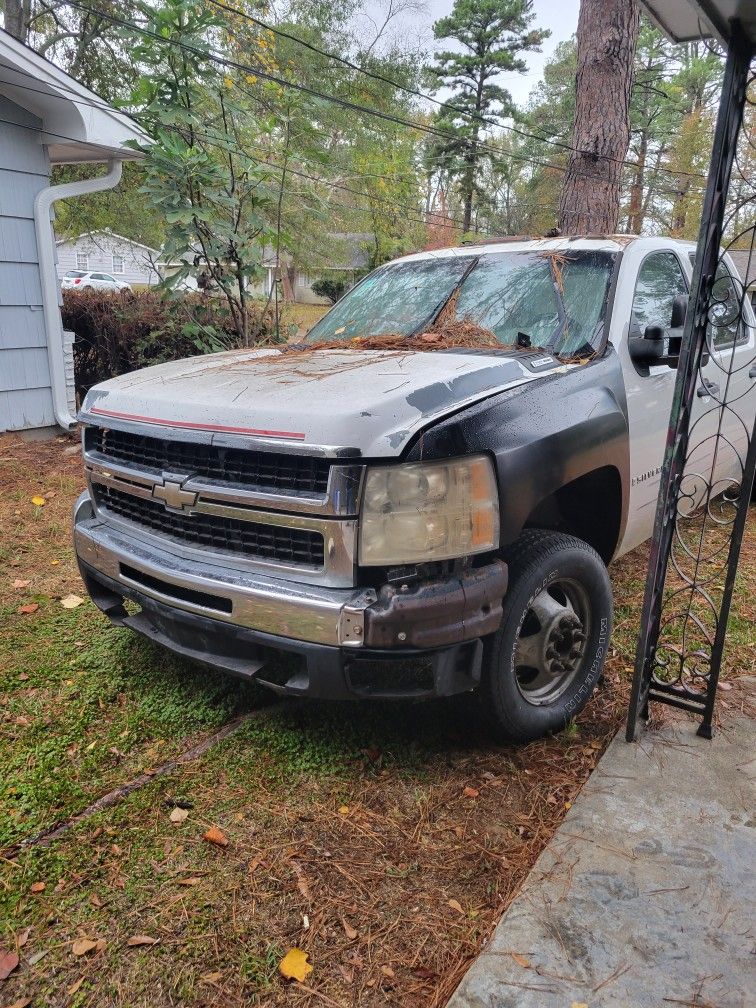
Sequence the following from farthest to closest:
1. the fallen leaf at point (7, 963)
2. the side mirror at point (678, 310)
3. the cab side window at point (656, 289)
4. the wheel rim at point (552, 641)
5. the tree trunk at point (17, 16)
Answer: the tree trunk at point (17, 16), the cab side window at point (656, 289), the side mirror at point (678, 310), the wheel rim at point (552, 641), the fallen leaf at point (7, 963)

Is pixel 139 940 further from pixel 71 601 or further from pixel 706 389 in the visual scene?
pixel 706 389

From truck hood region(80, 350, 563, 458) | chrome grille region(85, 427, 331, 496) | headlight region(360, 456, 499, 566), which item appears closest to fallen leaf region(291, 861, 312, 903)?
headlight region(360, 456, 499, 566)

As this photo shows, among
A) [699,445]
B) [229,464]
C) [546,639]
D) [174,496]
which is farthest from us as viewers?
[699,445]

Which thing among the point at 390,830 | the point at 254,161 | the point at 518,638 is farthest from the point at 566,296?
the point at 254,161

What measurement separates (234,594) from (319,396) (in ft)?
2.35

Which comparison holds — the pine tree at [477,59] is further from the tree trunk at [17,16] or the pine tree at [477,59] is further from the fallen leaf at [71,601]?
the fallen leaf at [71,601]

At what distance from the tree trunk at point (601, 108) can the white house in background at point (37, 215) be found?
4.57 metres

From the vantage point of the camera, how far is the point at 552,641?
2.78m

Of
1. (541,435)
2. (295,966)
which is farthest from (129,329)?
(295,966)

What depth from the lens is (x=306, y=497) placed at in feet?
7.30

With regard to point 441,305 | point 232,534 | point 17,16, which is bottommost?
point 232,534

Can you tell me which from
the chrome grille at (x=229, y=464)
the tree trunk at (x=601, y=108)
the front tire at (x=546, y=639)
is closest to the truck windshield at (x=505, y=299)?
the front tire at (x=546, y=639)

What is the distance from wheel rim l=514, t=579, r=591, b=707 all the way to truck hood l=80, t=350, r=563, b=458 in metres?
0.87

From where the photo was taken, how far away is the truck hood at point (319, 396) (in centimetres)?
219
